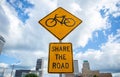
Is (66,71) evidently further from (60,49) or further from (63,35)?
(63,35)

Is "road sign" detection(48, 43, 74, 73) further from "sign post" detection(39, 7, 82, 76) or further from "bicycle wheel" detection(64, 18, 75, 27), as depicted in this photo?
"bicycle wheel" detection(64, 18, 75, 27)

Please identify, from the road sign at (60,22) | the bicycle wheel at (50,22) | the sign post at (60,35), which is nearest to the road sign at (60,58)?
the sign post at (60,35)

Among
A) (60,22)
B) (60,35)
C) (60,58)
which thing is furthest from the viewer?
(60,22)

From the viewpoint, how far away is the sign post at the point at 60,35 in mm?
4600

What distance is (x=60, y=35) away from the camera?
499 cm

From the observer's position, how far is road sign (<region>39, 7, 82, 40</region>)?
5.02 m

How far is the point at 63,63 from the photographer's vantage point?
4.64m

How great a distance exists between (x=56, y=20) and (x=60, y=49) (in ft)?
3.08

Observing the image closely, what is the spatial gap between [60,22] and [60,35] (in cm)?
44

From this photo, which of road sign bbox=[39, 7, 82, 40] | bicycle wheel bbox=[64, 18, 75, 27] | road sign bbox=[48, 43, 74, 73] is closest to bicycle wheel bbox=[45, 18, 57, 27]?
road sign bbox=[39, 7, 82, 40]

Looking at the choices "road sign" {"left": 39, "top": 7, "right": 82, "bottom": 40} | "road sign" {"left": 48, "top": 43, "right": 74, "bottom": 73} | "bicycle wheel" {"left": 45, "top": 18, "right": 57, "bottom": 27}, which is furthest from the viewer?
"bicycle wheel" {"left": 45, "top": 18, "right": 57, "bottom": 27}

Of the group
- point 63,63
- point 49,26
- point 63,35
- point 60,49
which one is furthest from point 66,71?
point 49,26

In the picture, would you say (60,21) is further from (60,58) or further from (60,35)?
(60,58)

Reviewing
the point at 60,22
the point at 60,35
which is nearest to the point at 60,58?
the point at 60,35
